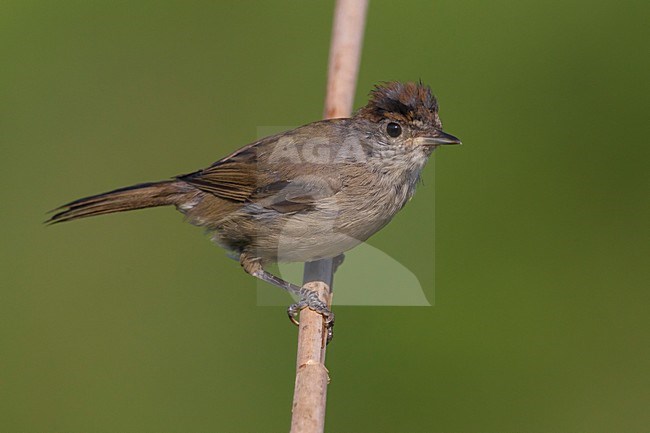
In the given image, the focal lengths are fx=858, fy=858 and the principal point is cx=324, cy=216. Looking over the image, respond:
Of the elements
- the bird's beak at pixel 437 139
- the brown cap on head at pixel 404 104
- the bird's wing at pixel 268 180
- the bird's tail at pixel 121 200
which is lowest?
the bird's tail at pixel 121 200

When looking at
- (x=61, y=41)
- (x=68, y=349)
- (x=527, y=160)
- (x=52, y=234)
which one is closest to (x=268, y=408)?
(x=68, y=349)

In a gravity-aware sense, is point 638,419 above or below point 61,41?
below

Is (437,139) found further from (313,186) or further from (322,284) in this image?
(322,284)

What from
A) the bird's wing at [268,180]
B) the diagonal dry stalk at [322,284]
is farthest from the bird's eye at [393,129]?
the diagonal dry stalk at [322,284]

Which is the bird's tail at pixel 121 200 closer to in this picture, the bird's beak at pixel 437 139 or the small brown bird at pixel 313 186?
the small brown bird at pixel 313 186

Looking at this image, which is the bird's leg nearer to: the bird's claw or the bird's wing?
the bird's claw

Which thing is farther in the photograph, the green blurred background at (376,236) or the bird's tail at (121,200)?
the green blurred background at (376,236)

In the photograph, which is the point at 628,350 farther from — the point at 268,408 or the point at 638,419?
the point at 268,408
